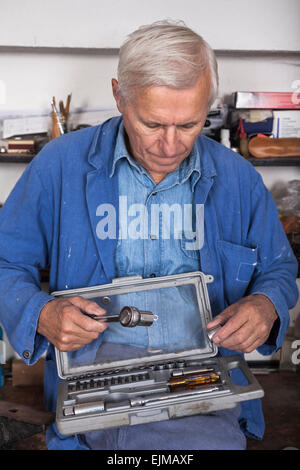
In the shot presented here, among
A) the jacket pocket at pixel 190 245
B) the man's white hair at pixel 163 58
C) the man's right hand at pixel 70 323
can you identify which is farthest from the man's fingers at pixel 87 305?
the man's white hair at pixel 163 58

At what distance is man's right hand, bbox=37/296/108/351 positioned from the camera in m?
1.00

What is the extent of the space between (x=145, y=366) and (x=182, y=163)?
566 mm

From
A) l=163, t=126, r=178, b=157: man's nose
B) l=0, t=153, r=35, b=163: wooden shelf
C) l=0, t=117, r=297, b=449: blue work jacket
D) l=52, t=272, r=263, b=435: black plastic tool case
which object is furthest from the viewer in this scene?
l=0, t=153, r=35, b=163: wooden shelf

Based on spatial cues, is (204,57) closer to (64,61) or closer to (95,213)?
(95,213)

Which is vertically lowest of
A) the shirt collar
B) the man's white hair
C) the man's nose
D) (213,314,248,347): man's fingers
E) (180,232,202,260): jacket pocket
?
(213,314,248,347): man's fingers

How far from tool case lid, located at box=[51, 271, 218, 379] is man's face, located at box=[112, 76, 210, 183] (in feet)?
1.01

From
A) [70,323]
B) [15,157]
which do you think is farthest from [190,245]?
[15,157]

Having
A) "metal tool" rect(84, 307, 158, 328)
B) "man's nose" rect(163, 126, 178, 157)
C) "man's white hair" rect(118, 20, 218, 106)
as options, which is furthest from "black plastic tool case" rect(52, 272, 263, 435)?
"man's white hair" rect(118, 20, 218, 106)

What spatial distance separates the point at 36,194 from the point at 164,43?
1.66 feet

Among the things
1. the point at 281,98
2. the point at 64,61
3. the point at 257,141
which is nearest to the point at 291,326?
the point at 257,141

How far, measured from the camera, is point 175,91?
106 centimetres

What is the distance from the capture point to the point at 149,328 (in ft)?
3.85

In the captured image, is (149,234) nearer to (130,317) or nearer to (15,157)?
(130,317)

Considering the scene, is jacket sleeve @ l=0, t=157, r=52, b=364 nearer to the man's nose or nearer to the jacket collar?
the jacket collar
